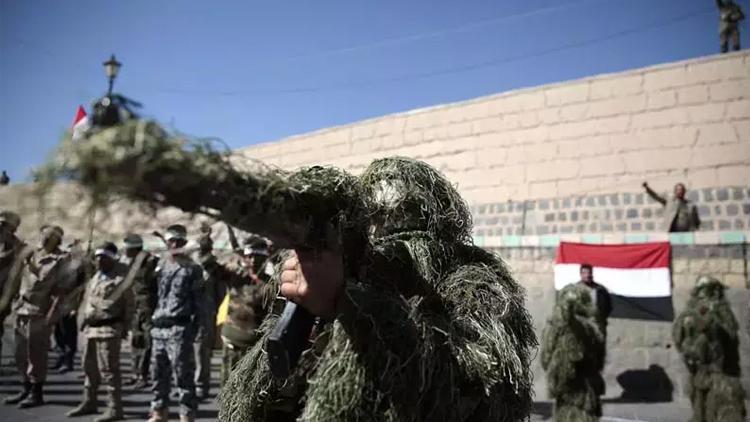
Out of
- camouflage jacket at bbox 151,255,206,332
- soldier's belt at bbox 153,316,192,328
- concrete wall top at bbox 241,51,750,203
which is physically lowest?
soldier's belt at bbox 153,316,192,328

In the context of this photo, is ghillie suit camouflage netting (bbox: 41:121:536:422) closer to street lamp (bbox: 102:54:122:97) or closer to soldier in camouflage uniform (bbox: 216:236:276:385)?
soldier in camouflage uniform (bbox: 216:236:276:385)

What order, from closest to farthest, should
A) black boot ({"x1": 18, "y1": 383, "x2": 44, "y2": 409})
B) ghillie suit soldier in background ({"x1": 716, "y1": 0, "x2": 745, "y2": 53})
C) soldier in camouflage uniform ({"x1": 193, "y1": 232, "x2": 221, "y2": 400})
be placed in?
black boot ({"x1": 18, "y1": 383, "x2": 44, "y2": 409}), soldier in camouflage uniform ({"x1": 193, "y1": 232, "x2": 221, "y2": 400}), ghillie suit soldier in background ({"x1": 716, "y1": 0, "x2": 745, "y2": 53})

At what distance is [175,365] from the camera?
19.6ft

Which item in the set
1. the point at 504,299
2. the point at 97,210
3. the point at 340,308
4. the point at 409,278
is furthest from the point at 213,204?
the point at 504,299

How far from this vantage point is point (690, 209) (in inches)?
371

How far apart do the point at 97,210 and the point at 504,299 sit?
156cm

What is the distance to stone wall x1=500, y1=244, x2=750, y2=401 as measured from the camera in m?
8.52

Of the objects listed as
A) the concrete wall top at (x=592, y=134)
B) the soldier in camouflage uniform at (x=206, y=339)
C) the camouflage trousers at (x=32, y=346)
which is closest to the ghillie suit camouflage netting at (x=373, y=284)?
the soldier in camouflage uniform at (x=206, y=339)

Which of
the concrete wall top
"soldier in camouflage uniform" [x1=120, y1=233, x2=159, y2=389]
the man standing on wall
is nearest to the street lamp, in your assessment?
"soldier in camouflage uniform" [x1=120, y1=233, x2=159, y2=389]

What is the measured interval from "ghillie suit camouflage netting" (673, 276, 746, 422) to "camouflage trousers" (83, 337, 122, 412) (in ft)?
20.6

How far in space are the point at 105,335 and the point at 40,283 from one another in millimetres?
1251

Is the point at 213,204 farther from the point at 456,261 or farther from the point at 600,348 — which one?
the point at 600,348

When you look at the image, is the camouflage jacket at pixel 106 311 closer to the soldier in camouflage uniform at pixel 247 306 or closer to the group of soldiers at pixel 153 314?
the group of soldiers at pixel 153 314

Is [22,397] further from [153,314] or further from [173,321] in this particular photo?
[173,321]
